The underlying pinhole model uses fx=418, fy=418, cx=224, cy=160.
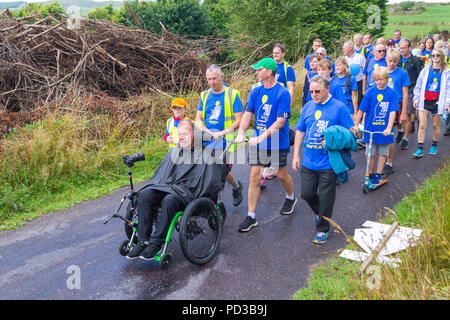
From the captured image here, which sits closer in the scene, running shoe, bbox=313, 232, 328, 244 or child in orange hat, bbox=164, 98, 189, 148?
running shoe, bbox=313, 232, 328, 244

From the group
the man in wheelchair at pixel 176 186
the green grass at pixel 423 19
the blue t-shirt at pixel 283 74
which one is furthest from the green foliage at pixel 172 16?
the green grass at pixel 423 19

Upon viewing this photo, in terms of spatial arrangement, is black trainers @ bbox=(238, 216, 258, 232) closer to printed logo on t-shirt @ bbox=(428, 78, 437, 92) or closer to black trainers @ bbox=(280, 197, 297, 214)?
black trainers @ bbox=(280, 197, 297, 214)

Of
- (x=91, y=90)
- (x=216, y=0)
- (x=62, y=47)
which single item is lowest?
(x=91, y=90)

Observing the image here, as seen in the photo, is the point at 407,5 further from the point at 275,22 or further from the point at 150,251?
the point at 150,251

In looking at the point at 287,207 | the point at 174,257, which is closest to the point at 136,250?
the point at 174,257

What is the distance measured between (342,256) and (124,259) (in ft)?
7.77

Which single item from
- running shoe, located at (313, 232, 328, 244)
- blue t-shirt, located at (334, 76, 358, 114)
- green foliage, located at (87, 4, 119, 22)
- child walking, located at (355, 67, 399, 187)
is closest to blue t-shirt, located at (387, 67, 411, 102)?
blue t-shirt, located at (334, 76, 358, 114)

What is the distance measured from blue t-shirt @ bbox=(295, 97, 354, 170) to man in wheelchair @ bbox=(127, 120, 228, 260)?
1.03 metres

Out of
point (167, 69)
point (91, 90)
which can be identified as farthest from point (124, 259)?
point (167, 69)

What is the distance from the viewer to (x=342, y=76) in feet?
26.3

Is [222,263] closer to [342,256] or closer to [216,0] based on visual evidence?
[342,256]

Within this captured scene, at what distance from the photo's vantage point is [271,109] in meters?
5.32

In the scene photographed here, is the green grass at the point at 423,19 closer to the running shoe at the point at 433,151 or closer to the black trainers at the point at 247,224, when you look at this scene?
the running shoe at the point at 433,151

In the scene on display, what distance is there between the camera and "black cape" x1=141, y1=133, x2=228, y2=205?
447 centimetres
